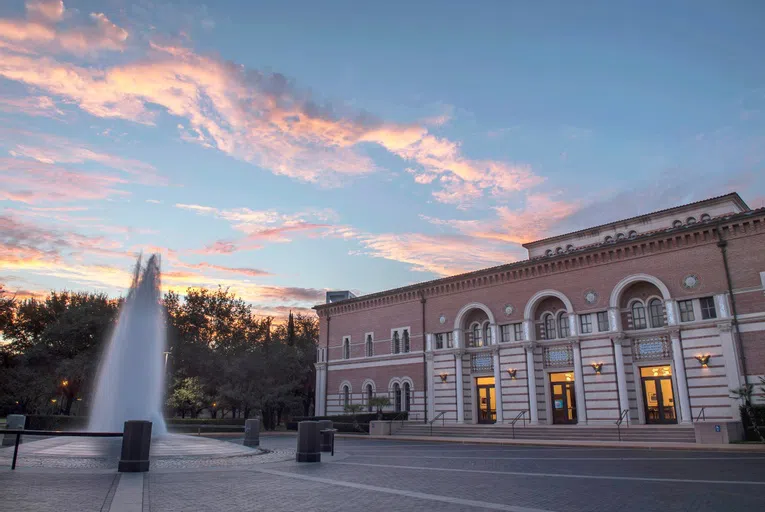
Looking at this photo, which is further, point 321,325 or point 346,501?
point 321,325

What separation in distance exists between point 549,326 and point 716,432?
13.2 m

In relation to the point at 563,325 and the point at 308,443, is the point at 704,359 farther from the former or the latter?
the point at 308,443

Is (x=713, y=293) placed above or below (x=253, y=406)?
above

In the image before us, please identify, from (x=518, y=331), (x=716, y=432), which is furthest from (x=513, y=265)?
(x=716, y=432)

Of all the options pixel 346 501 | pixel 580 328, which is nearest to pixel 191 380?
pixel 580 328

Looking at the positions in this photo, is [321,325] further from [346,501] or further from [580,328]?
[346,501]

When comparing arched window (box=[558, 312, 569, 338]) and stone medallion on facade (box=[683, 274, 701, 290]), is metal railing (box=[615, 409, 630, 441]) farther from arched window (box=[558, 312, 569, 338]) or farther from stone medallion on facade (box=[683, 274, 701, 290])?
stone medallion on facade (box=[683, 274, 701, 290])

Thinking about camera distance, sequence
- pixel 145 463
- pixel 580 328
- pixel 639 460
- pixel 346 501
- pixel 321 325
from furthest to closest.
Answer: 1. pixel 321 325
2. pixel 580 328
3. pixel 639 460
4. pixel 145 463
5. pixel 346 501

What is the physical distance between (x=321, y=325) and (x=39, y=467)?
40.2 m

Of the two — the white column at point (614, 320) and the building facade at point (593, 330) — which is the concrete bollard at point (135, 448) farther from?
the white column at point (614, 320)

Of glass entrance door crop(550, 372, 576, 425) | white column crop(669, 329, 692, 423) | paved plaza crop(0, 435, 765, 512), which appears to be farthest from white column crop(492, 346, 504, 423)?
paved plaza crop(0, 435, 765, 512)

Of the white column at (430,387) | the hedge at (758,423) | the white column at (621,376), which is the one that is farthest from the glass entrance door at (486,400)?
the hedge at (758,423)

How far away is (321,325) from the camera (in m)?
53.2

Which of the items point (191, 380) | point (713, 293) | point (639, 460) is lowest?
point (639, 460)
